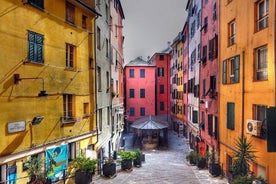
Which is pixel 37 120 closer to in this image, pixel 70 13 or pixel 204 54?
pixel 70 13

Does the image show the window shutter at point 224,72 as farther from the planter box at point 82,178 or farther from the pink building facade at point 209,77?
the planter box at point 82,178

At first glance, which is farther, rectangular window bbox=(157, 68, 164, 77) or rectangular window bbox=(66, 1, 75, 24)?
rectangular window bbox=(157, 68, 164, 77)

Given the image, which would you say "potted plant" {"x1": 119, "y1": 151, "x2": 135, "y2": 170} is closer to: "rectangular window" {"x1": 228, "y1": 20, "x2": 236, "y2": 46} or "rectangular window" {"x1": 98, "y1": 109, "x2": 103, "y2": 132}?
"rectangular window" {"x1": 98, "y1": 109, "x2": 103, "y2": 132}

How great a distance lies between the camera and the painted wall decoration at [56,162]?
1318cm

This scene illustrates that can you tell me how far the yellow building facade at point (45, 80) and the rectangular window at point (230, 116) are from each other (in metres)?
9.57

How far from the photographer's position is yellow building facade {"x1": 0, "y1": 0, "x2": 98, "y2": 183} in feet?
35.6

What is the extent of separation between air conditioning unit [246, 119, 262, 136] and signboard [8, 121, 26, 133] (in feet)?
37.6

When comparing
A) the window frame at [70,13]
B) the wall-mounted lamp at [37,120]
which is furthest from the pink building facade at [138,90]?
the wall-mounted lamp at [37,120]

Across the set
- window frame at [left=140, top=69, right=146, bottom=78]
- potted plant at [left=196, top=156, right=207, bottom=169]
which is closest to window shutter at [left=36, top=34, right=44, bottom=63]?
potted plant at [left=196, top=156, right=207, bottom=169]

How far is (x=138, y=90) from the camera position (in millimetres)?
51469

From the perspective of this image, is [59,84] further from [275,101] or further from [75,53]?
Answer: [275,101]

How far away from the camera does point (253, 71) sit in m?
13.9

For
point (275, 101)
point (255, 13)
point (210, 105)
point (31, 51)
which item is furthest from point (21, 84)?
point (210, 105)

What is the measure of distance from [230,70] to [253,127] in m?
5.76
